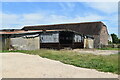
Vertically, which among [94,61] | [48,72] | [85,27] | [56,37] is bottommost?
[48,72]

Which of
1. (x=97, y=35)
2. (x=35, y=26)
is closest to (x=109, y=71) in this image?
(x=97, y=35)

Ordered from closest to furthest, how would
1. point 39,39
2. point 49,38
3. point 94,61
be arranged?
point 94,61 < point 39,39 < point 49,38

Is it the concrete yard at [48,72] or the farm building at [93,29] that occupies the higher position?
the farm building at [93,29]

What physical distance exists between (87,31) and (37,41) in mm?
21660

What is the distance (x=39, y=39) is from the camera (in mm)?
28219

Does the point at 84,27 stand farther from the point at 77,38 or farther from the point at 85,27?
the point at 77,38

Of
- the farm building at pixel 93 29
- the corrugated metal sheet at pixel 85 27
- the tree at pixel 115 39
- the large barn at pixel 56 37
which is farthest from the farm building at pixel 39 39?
the tree at pixel 115 39

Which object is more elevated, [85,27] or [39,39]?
[85,27]

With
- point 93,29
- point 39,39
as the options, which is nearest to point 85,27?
point 93,29

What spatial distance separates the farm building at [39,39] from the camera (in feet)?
81.6

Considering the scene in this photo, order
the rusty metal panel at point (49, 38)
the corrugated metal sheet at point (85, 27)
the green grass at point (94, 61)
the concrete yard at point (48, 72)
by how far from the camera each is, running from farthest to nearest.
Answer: the corrugated metal sheet at point (85, 27)
the rusty metal panel at point (49, 38)
the green grass at point (94, 61)
the concrete yard at point (48, 72)

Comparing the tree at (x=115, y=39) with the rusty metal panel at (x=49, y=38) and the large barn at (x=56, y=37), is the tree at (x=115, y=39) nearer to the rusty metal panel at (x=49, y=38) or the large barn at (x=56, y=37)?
the large barn at (x=56, y=37)

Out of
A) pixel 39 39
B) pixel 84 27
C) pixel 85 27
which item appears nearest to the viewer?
pixel 39 39

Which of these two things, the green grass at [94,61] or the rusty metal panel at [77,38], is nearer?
the green grass at [94,61]
